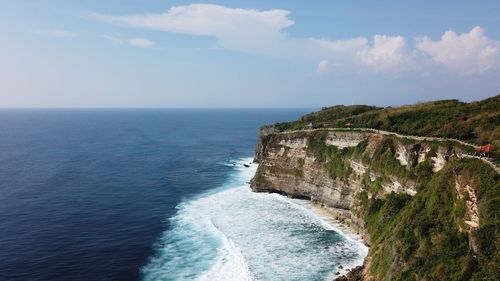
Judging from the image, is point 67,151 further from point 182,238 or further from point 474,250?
point 474,250

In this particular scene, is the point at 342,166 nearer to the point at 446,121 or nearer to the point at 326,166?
the point at 326,166

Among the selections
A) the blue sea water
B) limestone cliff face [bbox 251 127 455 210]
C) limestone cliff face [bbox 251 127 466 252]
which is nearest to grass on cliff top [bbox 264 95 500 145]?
limestone cliff face [bbox 251 127 466 252]

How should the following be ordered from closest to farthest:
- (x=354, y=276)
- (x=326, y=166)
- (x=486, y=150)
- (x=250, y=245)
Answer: (x=354, y=276) → (x=486, y=150) → (x=250, y=245) → (x=326, y=166)

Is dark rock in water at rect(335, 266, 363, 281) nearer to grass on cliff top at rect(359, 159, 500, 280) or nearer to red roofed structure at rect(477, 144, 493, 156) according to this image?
grass on cliff top at rect(359, 159, 500, 280)

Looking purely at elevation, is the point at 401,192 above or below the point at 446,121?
below

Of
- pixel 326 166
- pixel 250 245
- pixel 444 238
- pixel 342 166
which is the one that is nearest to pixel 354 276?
pixel 444 238

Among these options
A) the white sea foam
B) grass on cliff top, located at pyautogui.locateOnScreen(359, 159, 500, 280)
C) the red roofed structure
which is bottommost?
the white sea foam

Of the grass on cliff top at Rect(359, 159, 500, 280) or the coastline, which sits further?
the coastline
